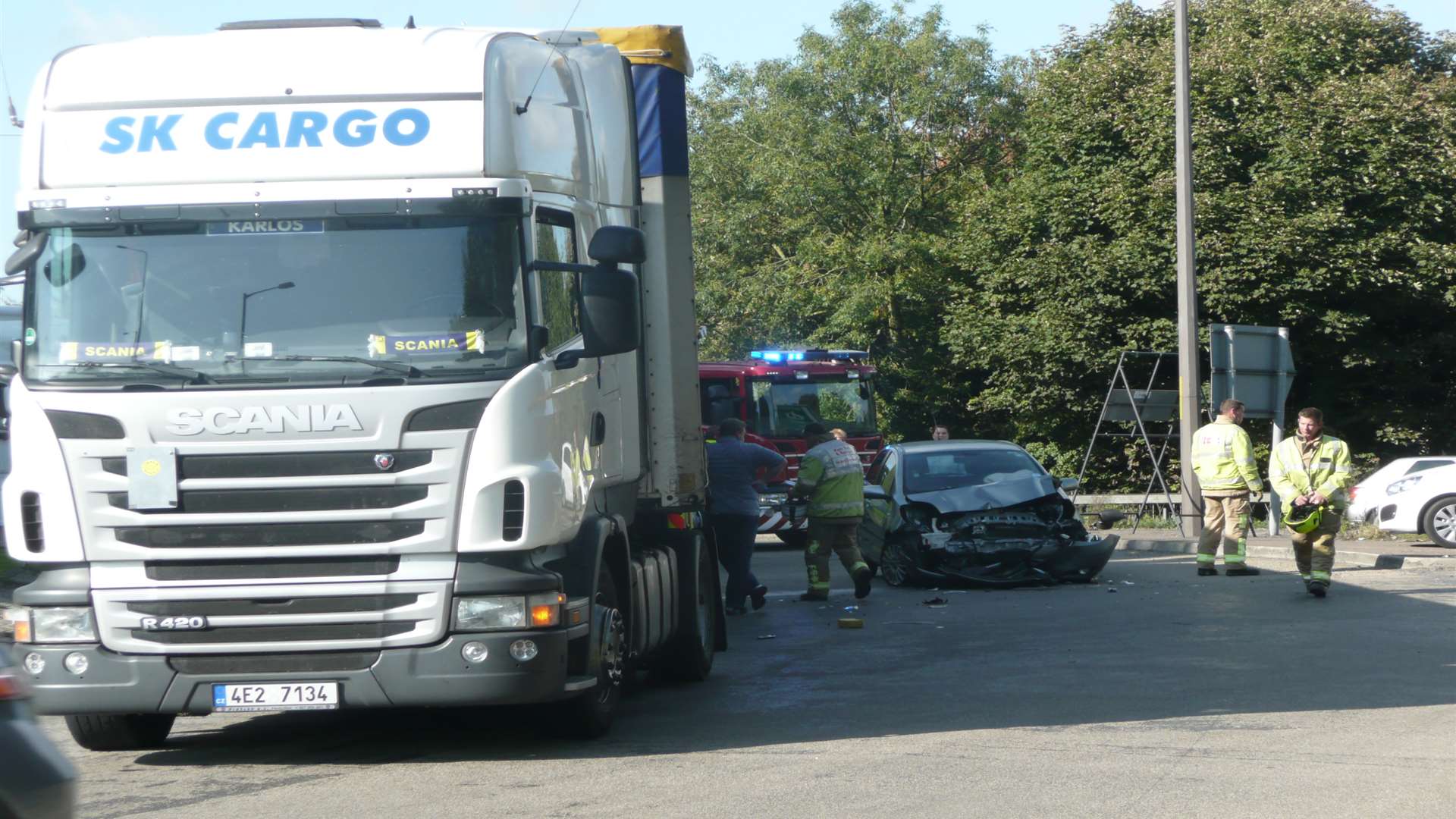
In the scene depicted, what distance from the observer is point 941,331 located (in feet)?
131

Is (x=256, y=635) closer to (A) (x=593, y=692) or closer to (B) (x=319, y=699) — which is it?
(B) (x=319, y=699)

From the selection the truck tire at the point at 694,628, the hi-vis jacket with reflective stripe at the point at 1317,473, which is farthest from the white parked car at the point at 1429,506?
the truck tire at the point at 694,628

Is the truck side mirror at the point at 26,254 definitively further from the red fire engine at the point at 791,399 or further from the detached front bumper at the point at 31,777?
the red fire engine at the point at 791,399

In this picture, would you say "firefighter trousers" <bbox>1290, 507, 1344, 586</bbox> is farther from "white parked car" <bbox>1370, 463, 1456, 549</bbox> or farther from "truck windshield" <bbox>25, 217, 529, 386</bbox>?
"truck windshield" <bbox>25, 217, 529, 386</bbox>

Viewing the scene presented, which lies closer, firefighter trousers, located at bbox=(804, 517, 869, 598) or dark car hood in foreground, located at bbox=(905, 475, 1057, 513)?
firefighter trousers, located at bbox=(804, 517, 869, 598)

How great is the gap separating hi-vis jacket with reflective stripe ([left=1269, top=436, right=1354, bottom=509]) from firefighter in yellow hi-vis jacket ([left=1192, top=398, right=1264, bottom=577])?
0.82 meters

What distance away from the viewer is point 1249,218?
32.5 m

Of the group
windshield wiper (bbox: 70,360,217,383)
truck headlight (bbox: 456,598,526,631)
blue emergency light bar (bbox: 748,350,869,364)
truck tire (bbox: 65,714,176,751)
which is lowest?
truck tire (bbox: 65,714,176,751)

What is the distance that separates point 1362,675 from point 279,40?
6.97 meters

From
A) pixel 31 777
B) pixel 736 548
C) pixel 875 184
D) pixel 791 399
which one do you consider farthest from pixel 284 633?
pixel 875 184

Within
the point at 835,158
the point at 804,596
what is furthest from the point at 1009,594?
the point at 835,158

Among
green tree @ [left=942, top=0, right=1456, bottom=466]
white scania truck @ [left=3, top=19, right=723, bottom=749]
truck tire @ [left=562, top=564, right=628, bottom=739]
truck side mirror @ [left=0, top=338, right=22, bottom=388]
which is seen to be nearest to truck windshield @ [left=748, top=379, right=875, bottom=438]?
green tree @ [left=942, top=0, right=1456, bottom=466]

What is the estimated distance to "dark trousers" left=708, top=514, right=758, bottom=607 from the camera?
14.8 meters

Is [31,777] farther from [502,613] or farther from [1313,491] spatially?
[1313,491]
